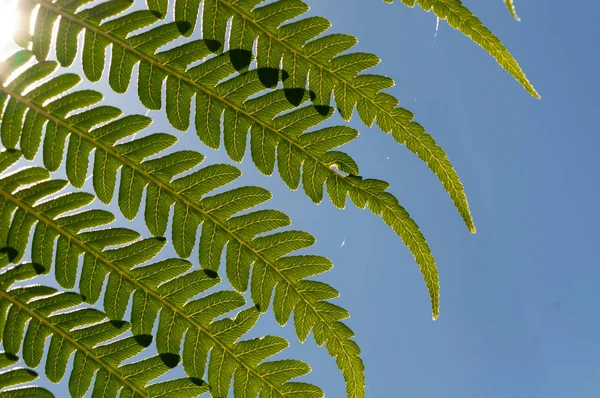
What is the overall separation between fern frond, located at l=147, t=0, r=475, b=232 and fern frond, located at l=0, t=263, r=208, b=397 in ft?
2.38

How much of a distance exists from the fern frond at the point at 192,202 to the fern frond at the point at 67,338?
12 centimetres

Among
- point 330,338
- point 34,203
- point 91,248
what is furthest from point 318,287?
point 34,203

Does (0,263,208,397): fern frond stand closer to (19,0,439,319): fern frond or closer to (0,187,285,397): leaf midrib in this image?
(0,187,285,397): leaf midrib

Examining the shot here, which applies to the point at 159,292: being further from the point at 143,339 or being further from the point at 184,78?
the point at 184,78

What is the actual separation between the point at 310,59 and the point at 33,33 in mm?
683

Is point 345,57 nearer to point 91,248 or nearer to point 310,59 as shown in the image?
point 310,59

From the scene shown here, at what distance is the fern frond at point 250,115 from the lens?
1.50 metres

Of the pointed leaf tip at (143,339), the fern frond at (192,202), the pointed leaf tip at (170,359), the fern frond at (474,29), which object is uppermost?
the fern frond at (474,29)

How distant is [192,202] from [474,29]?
32.5 inches

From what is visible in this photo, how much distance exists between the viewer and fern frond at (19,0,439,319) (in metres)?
1.50

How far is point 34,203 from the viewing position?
1493 millimetres

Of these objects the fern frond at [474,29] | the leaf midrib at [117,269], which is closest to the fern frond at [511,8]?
the fern frond at [474,29]

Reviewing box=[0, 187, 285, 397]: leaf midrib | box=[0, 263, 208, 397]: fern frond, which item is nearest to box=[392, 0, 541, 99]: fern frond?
box=[0, 187, 285, 397]: leaf midrib

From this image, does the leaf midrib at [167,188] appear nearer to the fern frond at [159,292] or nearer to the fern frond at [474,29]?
the fern frond at [159,292]
